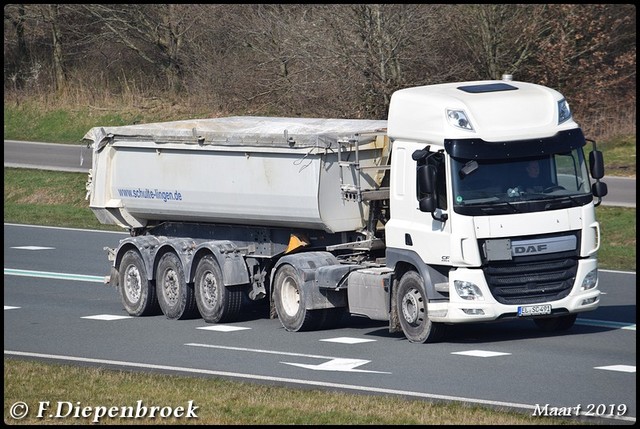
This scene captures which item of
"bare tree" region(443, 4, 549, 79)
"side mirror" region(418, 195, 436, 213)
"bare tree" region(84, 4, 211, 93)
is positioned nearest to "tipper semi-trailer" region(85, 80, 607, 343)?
"side mirror" region(418, 195, 436, 213)

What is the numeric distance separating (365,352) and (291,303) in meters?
2.40

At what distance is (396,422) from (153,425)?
6.88ft

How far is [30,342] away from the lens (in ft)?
57.4

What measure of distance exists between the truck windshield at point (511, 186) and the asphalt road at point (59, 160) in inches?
633

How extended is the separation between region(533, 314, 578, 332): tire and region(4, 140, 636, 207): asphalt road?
14841mm

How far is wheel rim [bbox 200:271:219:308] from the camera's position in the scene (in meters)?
19.1

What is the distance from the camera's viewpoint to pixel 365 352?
16141 mm

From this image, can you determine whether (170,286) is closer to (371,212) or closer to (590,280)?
(371,212)

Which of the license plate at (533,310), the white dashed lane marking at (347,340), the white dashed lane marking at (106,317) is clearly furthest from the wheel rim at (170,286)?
the license plate at (533,310)

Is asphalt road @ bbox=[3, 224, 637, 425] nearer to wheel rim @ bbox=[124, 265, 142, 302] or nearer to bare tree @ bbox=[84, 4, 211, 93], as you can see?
wheel rim @ bbox=[124, 265, 142, 302]

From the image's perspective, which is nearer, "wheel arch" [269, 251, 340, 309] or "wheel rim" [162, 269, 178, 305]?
"wheel arch" [269, 251, 340, 309]

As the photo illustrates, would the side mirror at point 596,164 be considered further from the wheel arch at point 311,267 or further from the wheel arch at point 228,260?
the wheel arch at point 228,260

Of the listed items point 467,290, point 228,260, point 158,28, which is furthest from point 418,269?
point 158,28

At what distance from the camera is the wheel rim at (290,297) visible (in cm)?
1816
